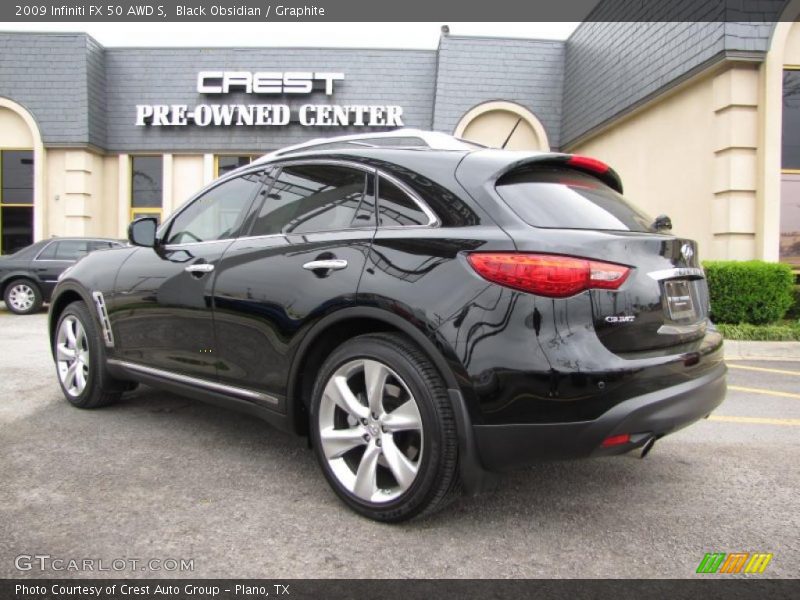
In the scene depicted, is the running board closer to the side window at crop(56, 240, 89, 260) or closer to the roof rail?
the roof rail

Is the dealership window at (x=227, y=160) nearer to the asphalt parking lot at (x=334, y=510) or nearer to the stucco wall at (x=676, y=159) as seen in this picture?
the stucco wall at (x=676, y=159)

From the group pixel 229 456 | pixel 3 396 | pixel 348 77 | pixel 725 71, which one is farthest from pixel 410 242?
pixel 348 77

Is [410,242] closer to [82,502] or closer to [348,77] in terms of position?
[82,502]

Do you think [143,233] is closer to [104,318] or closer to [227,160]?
[104,318]

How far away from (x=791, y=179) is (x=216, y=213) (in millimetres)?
9564

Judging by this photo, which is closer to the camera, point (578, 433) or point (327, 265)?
point (578, 433)

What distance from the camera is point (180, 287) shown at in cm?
343

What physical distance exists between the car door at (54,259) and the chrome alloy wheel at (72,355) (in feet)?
26.0

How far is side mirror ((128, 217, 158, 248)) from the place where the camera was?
3.78 metres

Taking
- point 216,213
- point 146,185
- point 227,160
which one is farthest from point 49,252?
point 216,213

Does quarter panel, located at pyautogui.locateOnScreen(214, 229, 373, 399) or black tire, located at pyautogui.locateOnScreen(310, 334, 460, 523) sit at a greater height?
quarter panel, located at pyautogui.locateOnScreen(214, 229, 373, 399)

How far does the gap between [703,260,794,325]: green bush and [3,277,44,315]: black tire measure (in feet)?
38.9

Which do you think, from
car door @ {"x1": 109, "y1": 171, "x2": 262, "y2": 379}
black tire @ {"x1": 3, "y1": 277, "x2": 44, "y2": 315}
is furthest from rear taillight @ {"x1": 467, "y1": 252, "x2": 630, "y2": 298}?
black tire @ {"x1": 3, "y1": 277, "x2": 44, "y2": 315}

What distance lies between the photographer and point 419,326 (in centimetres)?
234
